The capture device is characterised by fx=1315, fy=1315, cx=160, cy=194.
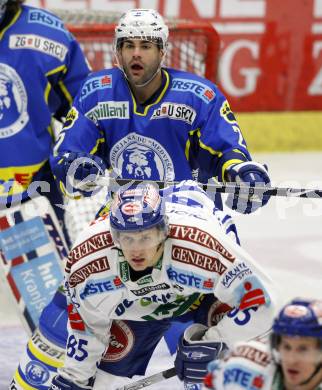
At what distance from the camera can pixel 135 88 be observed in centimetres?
414

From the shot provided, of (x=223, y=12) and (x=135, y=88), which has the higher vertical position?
(x=135, y=88)

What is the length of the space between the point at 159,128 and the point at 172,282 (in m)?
0.77

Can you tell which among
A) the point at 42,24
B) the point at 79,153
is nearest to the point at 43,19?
the point at 42,24

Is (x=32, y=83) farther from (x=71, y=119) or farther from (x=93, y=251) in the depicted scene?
(x=93, y=251)

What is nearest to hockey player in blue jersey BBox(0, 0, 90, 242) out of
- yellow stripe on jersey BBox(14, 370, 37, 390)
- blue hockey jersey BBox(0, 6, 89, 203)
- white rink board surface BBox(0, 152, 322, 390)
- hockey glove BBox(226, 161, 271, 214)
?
blue hockey jersey BBox(0, 6, 89, 203)

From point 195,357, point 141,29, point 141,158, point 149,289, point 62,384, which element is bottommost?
point 62,384

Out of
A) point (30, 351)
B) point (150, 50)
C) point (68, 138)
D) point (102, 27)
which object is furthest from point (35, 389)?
point (102, 27)

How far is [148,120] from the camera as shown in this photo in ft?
13.5

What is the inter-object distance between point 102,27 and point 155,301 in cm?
250

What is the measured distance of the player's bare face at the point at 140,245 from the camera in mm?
3359

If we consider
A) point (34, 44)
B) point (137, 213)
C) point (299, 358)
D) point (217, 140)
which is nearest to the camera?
point (299, 358)

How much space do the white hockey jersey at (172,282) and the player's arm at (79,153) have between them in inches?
16.2

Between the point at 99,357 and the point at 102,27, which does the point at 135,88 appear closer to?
the point at 99,357

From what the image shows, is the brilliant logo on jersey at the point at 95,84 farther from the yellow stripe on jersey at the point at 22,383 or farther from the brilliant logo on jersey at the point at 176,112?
the yellow stripe on jersey at the point at 22,383
